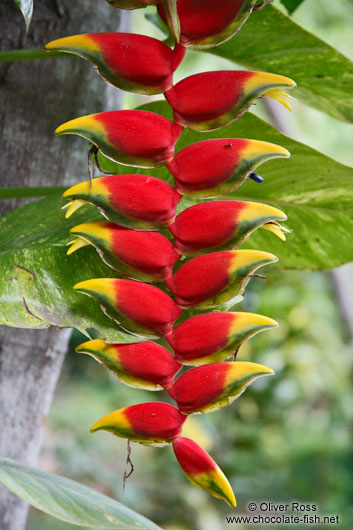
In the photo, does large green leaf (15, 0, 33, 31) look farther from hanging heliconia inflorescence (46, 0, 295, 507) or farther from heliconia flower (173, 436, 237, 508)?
heliconia flower (173, 436, 237, 508)

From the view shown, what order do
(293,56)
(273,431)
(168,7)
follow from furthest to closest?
(273,431) → (293,56) → (168,7)

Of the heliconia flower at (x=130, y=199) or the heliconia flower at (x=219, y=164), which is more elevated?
the heliconia flower at (x=219, y=164)

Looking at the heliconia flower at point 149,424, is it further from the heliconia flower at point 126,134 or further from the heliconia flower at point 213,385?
the heliconia flower at point 126,134

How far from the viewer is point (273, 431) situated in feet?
9.34

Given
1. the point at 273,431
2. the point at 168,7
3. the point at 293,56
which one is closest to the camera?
the point at 168,7

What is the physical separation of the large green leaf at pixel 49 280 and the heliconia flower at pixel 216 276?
5cm

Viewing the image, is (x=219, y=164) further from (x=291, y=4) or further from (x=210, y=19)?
(x=291, y=4)

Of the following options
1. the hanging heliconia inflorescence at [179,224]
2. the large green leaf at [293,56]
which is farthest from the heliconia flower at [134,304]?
the large green leaf at [293,56]

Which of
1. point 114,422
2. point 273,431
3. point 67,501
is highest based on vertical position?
point 114,422

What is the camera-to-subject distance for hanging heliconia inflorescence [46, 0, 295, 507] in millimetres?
263

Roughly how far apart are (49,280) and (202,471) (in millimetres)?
136

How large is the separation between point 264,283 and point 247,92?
1784mm

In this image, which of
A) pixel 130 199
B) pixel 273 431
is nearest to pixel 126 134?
pixel 130 199

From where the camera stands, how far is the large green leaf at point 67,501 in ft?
1.02
